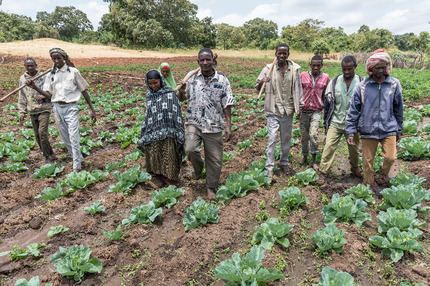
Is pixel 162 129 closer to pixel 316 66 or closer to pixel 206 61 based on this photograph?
pixel 206 61

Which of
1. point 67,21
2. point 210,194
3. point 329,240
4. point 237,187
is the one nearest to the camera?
point 329,240

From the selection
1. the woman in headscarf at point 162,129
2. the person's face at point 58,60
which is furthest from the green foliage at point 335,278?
the person's face at point 58,60

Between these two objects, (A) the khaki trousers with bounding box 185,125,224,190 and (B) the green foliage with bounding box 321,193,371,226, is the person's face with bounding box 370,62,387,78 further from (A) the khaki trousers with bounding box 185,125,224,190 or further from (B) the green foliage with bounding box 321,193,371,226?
(A) the khaki trousers with bounding box 185,125,224,190

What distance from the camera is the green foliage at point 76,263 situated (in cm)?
283

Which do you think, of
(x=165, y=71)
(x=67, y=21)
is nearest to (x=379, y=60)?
(x=165, y=71)

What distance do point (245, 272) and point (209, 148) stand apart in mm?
2155

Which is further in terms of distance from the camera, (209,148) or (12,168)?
(12,168)

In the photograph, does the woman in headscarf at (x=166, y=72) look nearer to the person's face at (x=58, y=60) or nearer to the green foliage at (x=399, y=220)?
the person's face at (x=58, y=60)

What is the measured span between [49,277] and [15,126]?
8418 mm

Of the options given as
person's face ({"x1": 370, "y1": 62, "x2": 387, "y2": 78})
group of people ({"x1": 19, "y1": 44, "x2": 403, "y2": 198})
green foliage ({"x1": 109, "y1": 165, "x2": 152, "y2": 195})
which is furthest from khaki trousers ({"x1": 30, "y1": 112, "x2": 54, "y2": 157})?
person's face ({"x1": 370, "y1": 62, "x2": 387, "y2": 78})

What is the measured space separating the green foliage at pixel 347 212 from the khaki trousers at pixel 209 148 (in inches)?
67.2

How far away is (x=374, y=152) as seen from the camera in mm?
4145

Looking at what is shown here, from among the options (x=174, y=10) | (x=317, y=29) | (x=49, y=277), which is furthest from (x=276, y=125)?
(x=317, y=29)

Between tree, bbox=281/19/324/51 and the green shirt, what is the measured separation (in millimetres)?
48029
